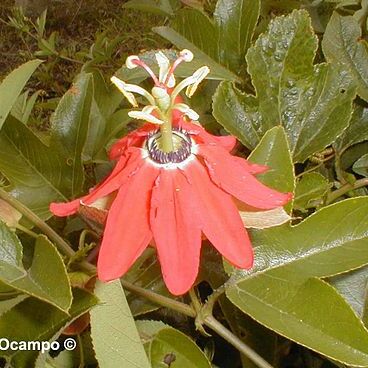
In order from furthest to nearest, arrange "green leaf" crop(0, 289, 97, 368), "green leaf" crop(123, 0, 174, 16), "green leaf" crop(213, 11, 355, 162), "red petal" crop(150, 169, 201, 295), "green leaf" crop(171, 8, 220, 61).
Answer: "green leaf" crop(123, 0, 174, 16) → "green leaf" crop(171, 8, 220, 61) → "green leaf" crop(213, 11, 355, 162) → "green leaf" crop(0, 289, 97, 368) → "red petal" crop(150, 169, 201, 295)

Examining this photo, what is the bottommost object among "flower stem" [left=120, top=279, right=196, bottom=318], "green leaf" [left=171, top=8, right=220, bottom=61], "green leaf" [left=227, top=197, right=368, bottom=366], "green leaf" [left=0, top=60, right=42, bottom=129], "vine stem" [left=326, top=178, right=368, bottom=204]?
"flower stem" [left=120, top=279, right=196, bottom=318]

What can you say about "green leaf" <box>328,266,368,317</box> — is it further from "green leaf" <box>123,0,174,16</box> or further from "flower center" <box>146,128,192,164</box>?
"green leaf" <box>123,0,174,16</box>

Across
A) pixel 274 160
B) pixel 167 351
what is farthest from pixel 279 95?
pixel 167 351

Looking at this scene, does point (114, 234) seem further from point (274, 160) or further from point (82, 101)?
point (82, 101)

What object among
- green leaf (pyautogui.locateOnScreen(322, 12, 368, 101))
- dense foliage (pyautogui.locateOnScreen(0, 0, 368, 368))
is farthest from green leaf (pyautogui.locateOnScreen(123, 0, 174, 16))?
green leaf (pyautogui.locateOnScreen(322, 12, 368, 101))

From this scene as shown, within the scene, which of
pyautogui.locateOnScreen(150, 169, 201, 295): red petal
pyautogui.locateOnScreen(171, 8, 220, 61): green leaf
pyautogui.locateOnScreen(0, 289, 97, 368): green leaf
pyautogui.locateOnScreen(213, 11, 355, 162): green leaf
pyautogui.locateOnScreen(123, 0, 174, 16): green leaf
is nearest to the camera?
pyautogui.locateOnScreen(150, 169, 201, 295): red petal

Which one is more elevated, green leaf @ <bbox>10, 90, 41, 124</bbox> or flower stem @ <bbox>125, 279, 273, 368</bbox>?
flower stem @ <bbox>125, 279, 273, 368</bbox>

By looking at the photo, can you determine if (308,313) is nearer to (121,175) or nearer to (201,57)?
(121,175)

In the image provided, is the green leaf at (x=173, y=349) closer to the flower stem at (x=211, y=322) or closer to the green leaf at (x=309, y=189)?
the flower stem at (x=211, y=322)
